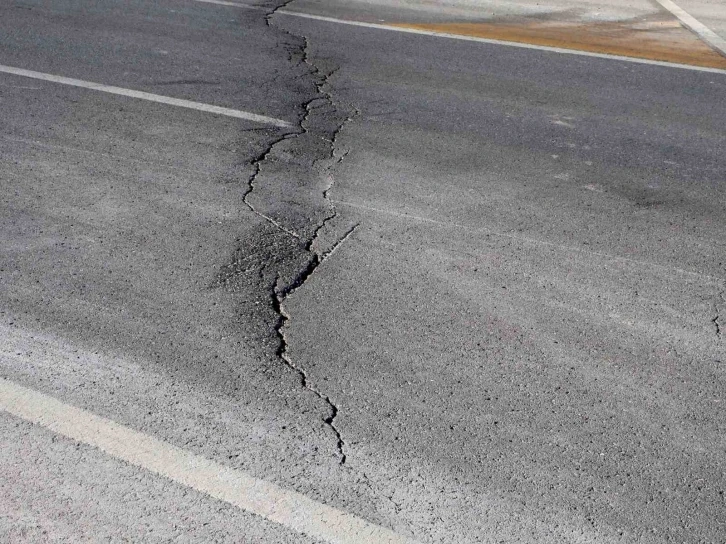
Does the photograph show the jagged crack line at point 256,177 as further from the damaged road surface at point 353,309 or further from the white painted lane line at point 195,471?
the white painted lane line at point 195,471

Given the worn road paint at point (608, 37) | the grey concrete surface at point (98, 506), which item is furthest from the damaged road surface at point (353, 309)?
the worn road paint at point (608, 37)

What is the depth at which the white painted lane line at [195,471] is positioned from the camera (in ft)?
11.0

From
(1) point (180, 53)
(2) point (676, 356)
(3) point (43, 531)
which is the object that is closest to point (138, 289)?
(3) point (43, 531)

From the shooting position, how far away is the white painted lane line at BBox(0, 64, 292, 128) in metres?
7.95

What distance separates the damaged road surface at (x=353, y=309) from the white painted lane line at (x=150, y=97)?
36 millimetres

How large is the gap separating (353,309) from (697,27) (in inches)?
421

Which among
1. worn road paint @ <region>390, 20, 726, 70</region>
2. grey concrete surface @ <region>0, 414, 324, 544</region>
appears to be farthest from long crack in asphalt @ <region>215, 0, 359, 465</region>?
worn road paint @ <region>390, 20, 726, 70</region>

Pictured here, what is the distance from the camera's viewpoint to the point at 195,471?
3.57 meters

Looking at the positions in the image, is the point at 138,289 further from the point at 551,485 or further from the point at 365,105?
the point at 365,105

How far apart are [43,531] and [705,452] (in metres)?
2.68

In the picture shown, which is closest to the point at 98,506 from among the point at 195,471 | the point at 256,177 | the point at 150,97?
the point at 195,471

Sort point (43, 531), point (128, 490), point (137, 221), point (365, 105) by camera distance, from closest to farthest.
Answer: point (43, 531) → point (128, 490) → point (137, 221) → point (365, 105)

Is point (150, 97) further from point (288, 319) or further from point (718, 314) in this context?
point (718, 314)

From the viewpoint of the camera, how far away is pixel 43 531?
3219 millimetres
